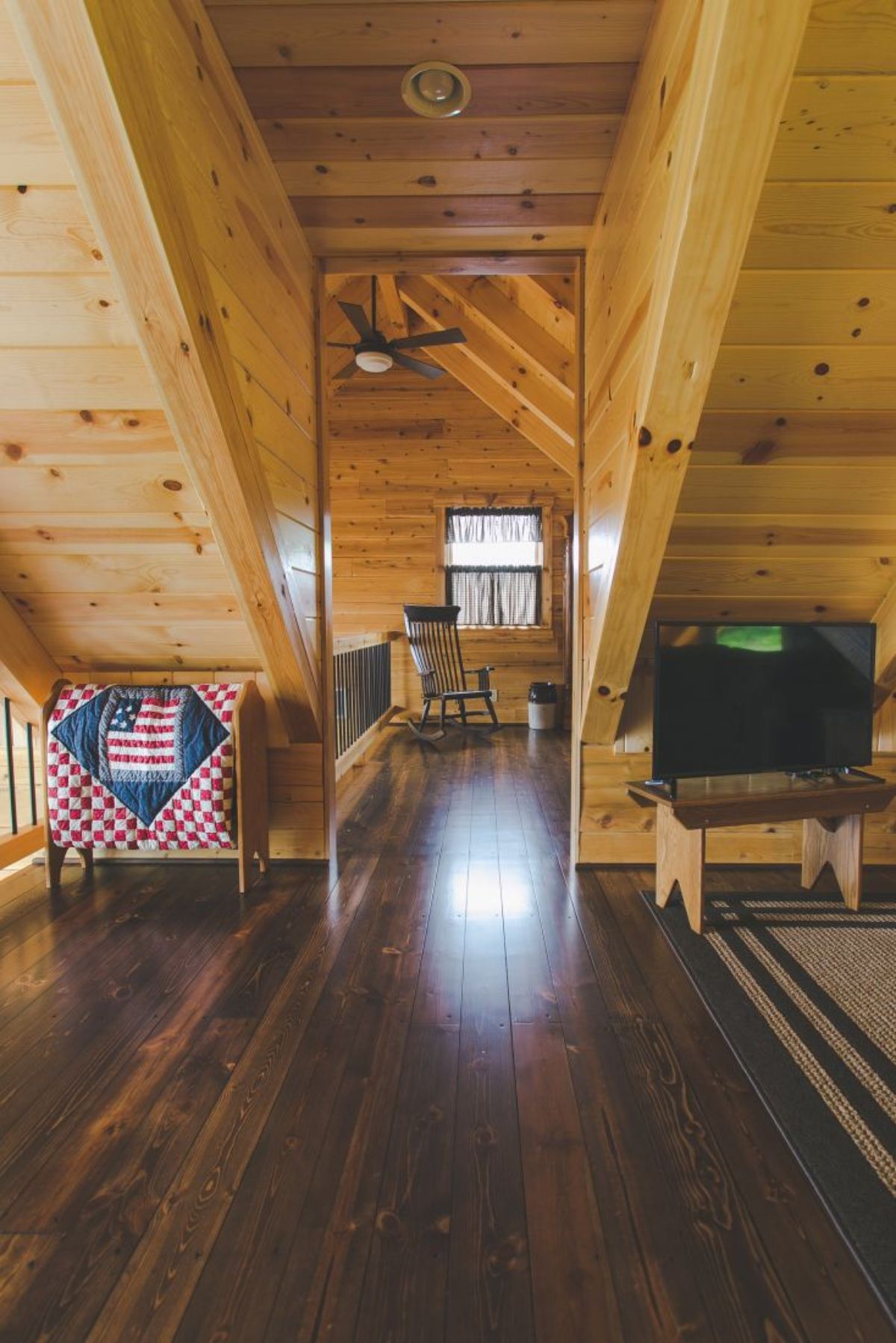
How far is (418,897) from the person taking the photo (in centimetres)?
237

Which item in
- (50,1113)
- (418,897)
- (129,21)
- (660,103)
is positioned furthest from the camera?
(418,897)

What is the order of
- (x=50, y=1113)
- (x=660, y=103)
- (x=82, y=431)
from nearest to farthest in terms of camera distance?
(x=50, y=1113) → (x=660, y=103) → (x=82, y=431)

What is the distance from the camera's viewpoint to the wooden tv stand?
202cm

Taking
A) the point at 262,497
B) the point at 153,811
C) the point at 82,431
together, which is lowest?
the point at 153,811

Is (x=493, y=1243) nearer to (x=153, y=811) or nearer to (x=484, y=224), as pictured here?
(x=153, y=811)

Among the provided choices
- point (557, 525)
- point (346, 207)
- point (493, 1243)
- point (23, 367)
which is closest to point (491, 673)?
point (557, 525)

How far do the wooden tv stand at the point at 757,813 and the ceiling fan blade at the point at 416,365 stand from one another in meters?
3.30

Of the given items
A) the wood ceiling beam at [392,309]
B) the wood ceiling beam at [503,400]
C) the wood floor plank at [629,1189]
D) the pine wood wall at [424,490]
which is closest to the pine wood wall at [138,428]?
the wood floor plank at [629,1189]

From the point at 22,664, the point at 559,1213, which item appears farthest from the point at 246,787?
the point at 559,1213

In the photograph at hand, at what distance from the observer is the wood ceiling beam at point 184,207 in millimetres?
1106

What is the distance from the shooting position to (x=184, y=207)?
1.38 metres

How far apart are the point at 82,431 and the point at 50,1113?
5.57 ft

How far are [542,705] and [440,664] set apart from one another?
103 cm

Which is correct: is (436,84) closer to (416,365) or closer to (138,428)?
(138,428)
